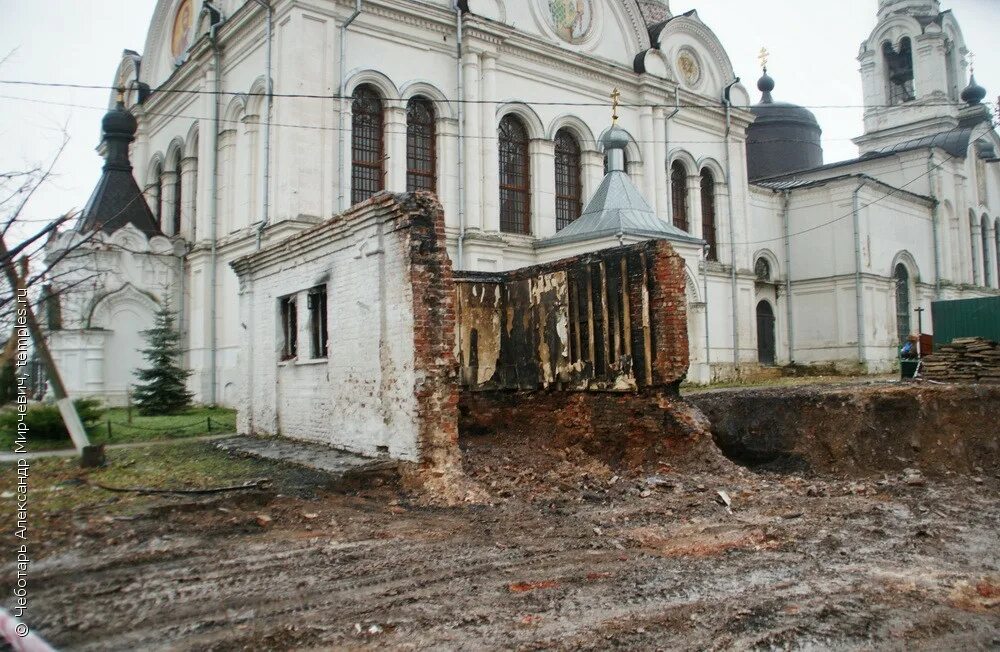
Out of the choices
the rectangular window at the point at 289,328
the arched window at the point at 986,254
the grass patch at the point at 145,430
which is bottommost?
the grass patch at the point at 145,430

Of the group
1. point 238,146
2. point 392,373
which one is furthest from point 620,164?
point 392,373

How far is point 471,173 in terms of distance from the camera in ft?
61.4

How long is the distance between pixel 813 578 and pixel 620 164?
16.2 meters

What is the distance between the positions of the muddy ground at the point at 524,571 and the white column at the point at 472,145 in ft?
35.8

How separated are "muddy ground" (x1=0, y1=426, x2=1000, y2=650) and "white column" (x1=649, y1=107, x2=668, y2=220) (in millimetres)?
→ 14716

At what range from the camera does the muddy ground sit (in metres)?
4.37

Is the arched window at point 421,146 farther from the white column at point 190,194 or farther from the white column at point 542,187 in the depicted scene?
the white column at point 190,194

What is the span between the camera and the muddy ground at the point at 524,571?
4.37 m

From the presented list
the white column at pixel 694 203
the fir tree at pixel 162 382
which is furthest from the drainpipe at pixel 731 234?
the fir tree at pixel 162 382

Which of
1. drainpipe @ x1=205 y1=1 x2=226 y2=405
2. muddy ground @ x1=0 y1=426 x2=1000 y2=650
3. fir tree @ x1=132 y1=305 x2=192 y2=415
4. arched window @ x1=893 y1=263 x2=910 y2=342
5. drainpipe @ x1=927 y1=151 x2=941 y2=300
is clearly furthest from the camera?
drainpipe @ x1=927 y1=151 x2=941 y2=300

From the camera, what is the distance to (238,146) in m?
18.2

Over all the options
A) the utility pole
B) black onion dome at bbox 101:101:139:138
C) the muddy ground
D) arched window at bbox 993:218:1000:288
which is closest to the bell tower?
arched window at bbox 993:218:1000:288

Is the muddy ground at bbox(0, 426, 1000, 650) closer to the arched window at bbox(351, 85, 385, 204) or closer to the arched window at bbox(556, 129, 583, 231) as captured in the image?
the arched window at bbox(351, 85, 385, 204)

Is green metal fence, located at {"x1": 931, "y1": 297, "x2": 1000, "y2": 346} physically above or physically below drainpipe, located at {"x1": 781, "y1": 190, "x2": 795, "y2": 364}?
below
